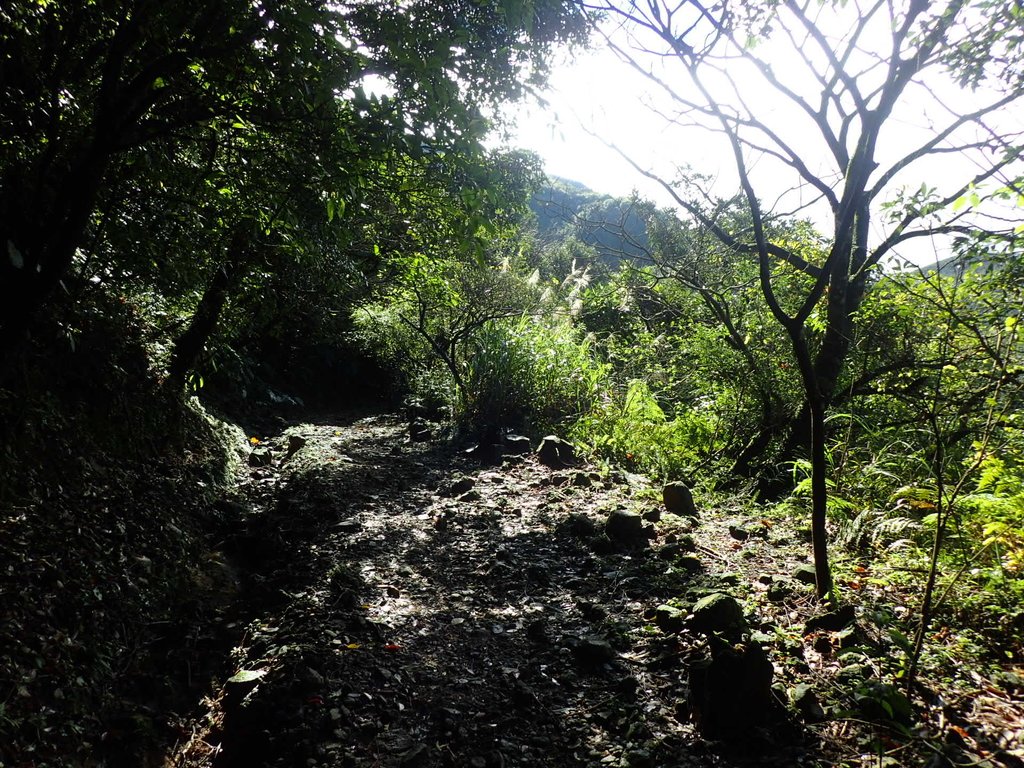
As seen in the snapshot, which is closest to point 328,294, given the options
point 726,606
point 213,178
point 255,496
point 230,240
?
point 230,240

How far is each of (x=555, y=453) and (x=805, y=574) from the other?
325 cm

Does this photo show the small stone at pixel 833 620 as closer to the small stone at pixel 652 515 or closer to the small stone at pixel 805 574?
the small stone at pixel 805 574

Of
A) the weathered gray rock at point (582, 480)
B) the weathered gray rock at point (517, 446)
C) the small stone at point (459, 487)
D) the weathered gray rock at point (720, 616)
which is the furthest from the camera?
the weathered gray rock at point (517, 446)

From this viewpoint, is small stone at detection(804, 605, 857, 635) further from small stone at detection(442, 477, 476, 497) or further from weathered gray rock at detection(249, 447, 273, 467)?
weathered gray rock at detection(249, 447, 273, 467)

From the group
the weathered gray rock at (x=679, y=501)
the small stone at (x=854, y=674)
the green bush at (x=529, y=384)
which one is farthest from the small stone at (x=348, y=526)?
the small stone at (x=854, y=674)

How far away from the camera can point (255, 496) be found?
4863 mm

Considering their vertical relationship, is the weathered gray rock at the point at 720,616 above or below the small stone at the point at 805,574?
below

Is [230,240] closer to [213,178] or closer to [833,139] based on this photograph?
[213,178]

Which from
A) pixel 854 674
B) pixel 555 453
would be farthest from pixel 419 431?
pixel 854 674

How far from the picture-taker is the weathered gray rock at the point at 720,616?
242 cm

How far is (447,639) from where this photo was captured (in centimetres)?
291

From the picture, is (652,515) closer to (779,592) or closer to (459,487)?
(779,592)

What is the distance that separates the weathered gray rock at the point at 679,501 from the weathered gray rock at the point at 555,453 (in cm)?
154

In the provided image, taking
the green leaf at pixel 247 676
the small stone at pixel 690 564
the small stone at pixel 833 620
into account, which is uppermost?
the small stone at pixel 833 620
